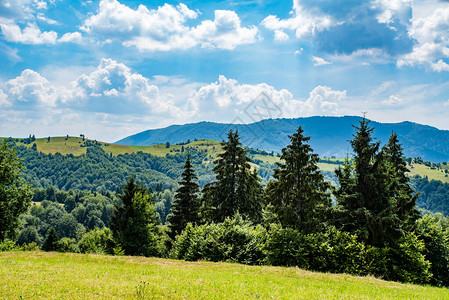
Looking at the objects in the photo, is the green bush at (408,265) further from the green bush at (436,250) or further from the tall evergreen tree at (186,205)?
the tall evergreen tree at (186,205)

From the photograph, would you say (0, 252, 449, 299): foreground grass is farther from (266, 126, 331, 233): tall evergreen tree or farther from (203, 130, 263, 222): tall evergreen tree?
(203, 130, 263, 222): tall evergreen tree

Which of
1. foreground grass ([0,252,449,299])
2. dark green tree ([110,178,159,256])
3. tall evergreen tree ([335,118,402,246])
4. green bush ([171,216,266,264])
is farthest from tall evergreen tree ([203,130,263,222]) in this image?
foreground grass ([0,252,449,299])

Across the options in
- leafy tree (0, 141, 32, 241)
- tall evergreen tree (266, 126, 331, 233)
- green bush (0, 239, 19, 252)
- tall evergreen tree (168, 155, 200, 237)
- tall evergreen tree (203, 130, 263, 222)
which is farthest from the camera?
tall evergreen tree (168, 155, 200, 237)

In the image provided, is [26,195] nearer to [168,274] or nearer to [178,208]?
[178,208]

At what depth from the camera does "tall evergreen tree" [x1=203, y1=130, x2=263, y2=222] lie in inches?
1304

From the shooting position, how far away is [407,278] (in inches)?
792

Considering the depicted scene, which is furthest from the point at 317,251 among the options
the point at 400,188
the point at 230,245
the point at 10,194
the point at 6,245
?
the point at 6,245

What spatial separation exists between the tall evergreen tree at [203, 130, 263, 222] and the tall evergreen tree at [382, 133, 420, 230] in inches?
566

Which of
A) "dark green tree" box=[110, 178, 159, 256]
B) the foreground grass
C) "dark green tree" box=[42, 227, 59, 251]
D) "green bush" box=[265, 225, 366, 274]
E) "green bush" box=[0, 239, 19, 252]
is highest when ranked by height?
the foreground grass

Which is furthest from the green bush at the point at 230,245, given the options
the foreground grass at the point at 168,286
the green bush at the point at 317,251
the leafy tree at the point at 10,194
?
the leafy tree at the point at 10,194

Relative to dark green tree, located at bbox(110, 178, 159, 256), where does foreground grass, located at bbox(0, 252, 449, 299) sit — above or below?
above

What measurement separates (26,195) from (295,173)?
28.7 m

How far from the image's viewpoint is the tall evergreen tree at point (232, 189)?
3312cm

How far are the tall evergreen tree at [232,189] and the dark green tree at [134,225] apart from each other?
7.68 metres
